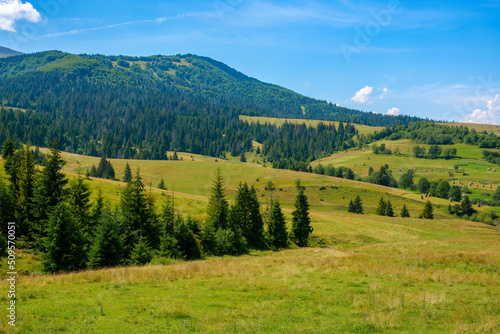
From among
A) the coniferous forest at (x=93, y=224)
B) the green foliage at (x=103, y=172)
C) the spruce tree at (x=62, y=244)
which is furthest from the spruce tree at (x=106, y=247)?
the green foliage at (x=103, y=172)

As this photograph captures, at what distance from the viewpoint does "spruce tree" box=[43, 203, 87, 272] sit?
26.4 metres

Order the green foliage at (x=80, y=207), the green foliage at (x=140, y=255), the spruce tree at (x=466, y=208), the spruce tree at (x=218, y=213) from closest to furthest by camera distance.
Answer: the green foliage at (x=140, y=255)
the green foliage at (x=80, y=207)
the spruce tree at (x=218, y=213)
the spruce tree at (x=466, y=208)

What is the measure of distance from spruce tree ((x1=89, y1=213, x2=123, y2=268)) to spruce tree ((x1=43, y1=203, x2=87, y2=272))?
120cm

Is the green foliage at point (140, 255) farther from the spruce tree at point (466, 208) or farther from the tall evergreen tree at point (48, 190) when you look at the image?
the spruce tree at point (466, 208)

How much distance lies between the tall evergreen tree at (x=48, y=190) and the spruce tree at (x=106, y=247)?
29.7 feet

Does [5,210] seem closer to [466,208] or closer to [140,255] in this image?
[140,255]

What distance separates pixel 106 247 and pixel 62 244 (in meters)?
3.86

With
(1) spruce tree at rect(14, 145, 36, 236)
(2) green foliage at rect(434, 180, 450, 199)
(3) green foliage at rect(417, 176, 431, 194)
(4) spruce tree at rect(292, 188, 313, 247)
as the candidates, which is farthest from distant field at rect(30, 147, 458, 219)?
(1) spruce tree at rect(14, 145, 36, 236)

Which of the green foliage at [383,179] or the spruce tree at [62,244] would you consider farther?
the green foliage at [383,179]

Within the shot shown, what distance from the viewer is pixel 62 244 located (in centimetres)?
2709

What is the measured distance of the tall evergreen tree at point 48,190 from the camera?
34.7 meters

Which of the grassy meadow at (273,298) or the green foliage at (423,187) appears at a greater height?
the grassy meadow at (273,298)

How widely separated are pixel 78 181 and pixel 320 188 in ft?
410

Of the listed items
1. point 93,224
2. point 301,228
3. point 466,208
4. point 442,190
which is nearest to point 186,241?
point 93,224
